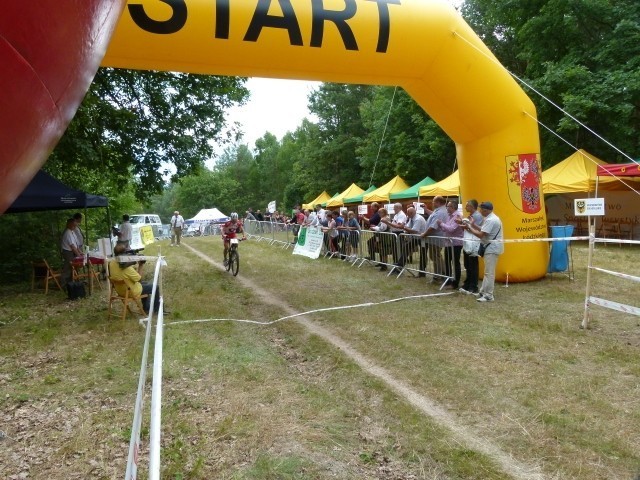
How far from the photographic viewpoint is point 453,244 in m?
9.12

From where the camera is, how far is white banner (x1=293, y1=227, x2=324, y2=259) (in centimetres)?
1524

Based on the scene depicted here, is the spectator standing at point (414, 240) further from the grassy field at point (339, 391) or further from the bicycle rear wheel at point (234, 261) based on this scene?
the bicycle rear wheel at point (234, 261)

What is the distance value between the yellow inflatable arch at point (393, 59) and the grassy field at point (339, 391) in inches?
83.8

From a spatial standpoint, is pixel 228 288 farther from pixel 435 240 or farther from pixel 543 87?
pixel 543 87

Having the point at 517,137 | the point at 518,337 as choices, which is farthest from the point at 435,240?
the point at 518,337

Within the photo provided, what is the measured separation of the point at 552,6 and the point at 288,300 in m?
16.5

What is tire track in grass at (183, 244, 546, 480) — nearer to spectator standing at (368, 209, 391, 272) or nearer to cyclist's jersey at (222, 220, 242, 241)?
spectator standing at (368, 209, 391, 272)

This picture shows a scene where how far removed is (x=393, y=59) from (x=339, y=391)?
5.53 m

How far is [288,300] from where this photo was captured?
351 inches

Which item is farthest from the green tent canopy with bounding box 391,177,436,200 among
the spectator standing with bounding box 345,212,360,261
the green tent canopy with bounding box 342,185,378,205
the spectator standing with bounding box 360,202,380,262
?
the spectator standing with bounding box 360,202,380,262

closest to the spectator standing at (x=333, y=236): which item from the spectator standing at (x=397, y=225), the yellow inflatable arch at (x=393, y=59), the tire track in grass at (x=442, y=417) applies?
the spectator standing at (x=397, y=225)

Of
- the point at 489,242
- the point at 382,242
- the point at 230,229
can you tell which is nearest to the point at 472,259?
the point at 489,242

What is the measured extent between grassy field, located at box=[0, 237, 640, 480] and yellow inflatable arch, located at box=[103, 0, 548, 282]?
2.13 m

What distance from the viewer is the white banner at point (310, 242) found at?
15242mm
